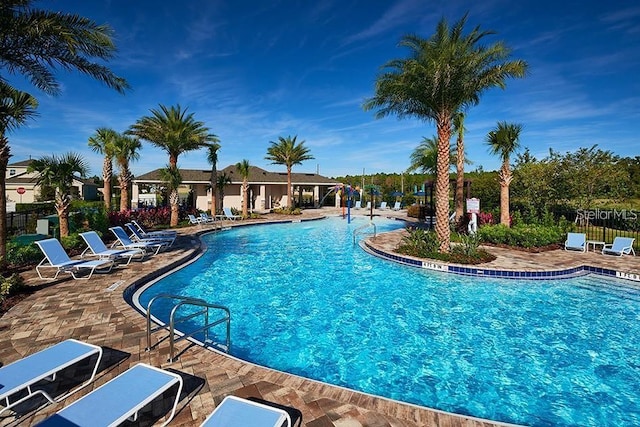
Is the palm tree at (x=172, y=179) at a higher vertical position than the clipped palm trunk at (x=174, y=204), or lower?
higher

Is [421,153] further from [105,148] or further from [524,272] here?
[105,148]

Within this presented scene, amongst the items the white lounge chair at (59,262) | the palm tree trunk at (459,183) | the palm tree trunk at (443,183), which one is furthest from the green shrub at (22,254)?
the palm tree trunk at (459,183)

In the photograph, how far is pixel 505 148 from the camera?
17297 millimetres

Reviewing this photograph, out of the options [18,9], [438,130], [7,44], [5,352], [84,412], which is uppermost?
[18,9]

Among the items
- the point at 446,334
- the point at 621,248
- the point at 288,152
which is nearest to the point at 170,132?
the point at 288,152

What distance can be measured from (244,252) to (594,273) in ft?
44.5

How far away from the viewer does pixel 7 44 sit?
771cm

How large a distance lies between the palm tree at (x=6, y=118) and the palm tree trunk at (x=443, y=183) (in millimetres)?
14004

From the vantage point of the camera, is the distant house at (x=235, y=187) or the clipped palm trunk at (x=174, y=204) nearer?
the clipped palm trunk at (x=174, y=204)

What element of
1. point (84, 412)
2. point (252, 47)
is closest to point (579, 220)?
point (252, 47)

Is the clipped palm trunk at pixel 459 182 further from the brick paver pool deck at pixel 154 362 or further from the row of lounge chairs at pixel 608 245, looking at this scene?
the brick paver pool deck at pixel 154 362

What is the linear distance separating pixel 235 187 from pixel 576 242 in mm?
28643

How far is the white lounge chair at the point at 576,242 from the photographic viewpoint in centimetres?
1366

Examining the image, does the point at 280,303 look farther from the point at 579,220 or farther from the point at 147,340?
the point at 579,220
